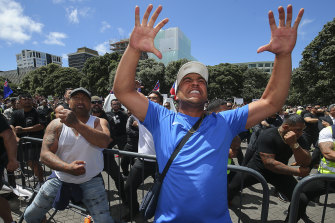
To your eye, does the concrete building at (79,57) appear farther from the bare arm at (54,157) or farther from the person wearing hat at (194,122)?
the person wearing hat at (194,122)

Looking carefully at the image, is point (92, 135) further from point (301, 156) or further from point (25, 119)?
point (25, 119)

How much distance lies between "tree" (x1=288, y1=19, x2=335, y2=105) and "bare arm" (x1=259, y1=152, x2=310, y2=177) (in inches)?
972

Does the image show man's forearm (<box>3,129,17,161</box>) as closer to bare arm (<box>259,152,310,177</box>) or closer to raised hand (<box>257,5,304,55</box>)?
raised hand (<box>257,5,304,55</box>)

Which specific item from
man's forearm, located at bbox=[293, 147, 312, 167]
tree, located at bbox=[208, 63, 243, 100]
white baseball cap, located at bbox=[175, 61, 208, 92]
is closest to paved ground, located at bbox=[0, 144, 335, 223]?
man's forearm, located at bbox=[293, 147, 312, 167]

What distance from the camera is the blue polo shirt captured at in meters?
1.46

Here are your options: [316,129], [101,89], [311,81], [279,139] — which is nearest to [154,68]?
[101,89]

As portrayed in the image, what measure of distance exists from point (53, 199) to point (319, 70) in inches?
1150

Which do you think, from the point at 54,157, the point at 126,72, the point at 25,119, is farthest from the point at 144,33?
the point at 25,119

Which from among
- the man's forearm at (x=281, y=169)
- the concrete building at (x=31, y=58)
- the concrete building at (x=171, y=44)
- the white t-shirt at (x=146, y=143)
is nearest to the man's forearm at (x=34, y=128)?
the white t-shirt at (x=146, y=143)

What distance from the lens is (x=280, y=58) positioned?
1.64 metres

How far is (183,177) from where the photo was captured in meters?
1.49

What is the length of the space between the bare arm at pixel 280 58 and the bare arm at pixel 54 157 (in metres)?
1.86

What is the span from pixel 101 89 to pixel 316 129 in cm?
3956

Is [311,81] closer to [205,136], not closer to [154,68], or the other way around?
[154,68]
